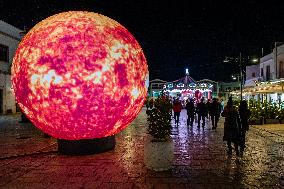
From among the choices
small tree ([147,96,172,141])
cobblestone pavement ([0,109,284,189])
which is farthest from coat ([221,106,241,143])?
small tree ([147,96,172,141])

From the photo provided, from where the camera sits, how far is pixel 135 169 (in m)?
7.61

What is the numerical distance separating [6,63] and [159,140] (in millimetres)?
28396

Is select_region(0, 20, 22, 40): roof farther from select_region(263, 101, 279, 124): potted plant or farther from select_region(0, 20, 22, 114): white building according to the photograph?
select_region(263, 101, 279, 124): potted plant

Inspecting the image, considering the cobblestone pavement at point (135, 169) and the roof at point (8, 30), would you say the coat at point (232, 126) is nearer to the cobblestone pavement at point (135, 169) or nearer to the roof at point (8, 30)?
the cobblestone pavement at point (135, 169)

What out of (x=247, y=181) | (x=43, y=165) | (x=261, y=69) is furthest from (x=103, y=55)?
(x=261, y=69)

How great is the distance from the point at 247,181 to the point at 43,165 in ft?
14.6

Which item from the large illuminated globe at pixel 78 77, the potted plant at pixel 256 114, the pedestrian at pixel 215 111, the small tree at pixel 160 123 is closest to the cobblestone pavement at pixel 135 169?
the small tree at pixel 160 123

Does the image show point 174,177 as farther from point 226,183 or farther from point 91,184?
point 91,184

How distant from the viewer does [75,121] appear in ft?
23.1

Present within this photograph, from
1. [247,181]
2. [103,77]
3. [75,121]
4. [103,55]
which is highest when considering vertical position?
[103,55]

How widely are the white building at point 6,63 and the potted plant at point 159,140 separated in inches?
1045

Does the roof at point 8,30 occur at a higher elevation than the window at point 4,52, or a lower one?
higher

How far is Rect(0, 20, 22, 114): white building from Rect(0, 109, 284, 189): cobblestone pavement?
22.4 metres

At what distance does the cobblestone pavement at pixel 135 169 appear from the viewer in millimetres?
6480
